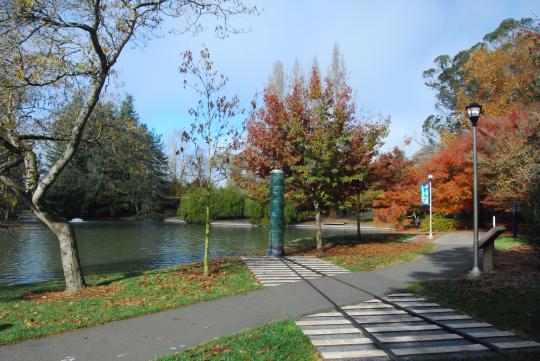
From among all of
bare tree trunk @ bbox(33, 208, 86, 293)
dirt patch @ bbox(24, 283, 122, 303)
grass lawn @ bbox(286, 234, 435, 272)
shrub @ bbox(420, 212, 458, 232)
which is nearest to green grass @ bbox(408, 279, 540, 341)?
grass lawn @ bbox(286, 234, 435, 272)

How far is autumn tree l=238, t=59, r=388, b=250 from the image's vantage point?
15.9m

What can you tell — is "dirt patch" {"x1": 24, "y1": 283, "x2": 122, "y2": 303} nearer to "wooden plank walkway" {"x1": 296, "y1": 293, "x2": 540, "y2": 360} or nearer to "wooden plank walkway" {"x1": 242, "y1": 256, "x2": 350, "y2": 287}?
"wooden plank walkway" {"x1": 242, "y1": 256, "x2": 350, "y2": 287}

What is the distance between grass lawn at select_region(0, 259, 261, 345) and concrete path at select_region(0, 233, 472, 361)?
368mm

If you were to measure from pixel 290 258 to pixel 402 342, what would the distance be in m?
9.02

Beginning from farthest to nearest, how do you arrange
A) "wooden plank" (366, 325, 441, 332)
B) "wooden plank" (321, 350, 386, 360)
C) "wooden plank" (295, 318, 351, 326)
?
"wooden plank" (295, 318, 351, 326) → "wooden plank" (366, 325, 441, 332) → "wooden plank" (321, 350, 386, 360)

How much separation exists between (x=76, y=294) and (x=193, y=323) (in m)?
3.95

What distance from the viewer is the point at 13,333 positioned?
6316 mm

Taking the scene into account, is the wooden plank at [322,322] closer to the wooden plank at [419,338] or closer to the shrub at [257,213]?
the wooden plank at [419,338]

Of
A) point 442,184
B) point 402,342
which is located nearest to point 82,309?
point 402,342

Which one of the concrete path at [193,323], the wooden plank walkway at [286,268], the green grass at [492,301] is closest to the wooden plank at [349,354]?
the concrete path at [193,323]

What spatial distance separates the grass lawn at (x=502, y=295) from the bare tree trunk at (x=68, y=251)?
701cm

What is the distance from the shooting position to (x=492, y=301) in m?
7.83

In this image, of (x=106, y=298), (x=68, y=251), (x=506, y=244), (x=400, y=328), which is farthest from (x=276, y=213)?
(x=506, y=244)

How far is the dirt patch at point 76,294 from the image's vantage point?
898 cm
